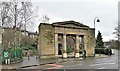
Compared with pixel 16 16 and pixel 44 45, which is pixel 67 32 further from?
pixel 16 16

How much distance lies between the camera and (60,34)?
141 ft

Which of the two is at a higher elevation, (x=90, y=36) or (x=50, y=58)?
(x=90, y=36)

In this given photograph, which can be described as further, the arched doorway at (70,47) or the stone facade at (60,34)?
the arched doorway at (70,47)

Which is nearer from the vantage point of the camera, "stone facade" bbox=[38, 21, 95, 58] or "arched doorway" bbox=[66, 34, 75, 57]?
"stone facade" bbox=[38, 21, 95, 58]

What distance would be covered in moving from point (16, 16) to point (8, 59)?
1422 centimetres

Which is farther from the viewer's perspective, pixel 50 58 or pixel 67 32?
pixel 67 32

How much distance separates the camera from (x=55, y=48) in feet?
134

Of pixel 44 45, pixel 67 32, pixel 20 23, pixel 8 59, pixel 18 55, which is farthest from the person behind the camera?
pixel 20 23

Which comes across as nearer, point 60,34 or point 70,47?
point 60,34

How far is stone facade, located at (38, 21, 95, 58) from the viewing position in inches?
1564

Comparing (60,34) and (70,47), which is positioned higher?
(60,34)

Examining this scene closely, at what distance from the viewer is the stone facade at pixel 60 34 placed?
3972 cm

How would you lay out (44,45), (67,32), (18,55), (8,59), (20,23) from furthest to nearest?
(20,23), (67,32), (44,45), (18,55), (8,59)

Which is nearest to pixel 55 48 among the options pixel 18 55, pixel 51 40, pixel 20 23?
pixel 51 40
